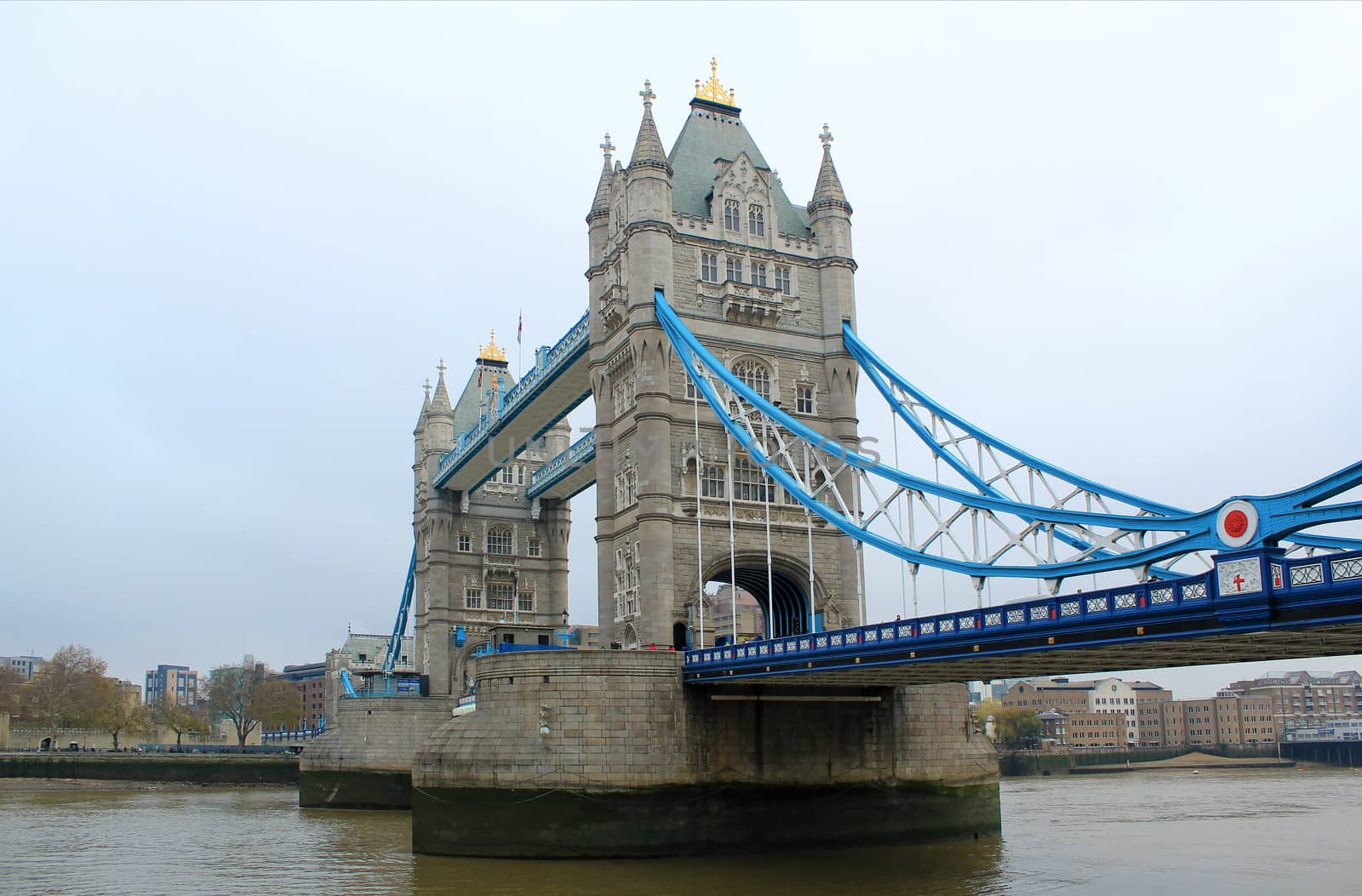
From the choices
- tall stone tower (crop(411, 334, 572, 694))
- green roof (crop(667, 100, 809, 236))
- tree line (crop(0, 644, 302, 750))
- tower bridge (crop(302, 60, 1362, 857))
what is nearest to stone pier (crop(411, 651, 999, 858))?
tower bridge (crop(302, 60, 1362, 857))

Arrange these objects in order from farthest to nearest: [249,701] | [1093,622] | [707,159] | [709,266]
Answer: [249,701] < [707,159] < [709,266] < [1093,622]

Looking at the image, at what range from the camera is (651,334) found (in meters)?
41.1

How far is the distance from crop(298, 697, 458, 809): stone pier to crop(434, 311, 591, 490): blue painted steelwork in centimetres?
1285

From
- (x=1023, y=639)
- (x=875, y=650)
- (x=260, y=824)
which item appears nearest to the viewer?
(x=1023, y=639)

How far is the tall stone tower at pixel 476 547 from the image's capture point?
67.1m

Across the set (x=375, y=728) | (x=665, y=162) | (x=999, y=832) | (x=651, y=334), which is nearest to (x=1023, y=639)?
(x=999, y=832)

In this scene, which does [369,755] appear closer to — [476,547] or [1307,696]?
[476,547]

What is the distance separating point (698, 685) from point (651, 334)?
12223mm

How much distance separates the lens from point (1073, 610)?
23594 mm

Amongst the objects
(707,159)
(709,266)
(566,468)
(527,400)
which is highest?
(707,159)

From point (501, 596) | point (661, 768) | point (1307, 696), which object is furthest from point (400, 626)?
point (1307, 696)

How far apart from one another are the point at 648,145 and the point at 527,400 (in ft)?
50.5

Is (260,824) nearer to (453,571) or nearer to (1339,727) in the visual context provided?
(453,571)

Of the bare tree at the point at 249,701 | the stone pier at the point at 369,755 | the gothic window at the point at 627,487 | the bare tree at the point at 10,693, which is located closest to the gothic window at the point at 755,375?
the gothic window at the point at 627,487
